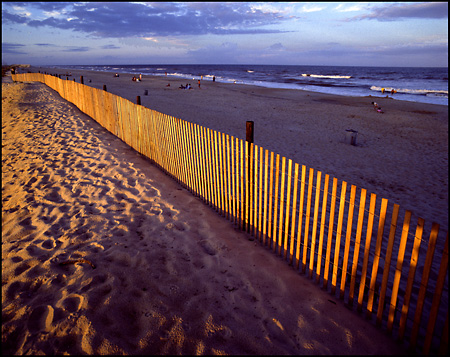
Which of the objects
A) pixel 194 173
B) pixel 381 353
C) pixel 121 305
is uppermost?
pixel 194 173

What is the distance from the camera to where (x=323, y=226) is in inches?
116

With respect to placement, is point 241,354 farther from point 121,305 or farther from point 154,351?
point 121,305

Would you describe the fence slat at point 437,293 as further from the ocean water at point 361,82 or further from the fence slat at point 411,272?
the ocean water at point 361,82

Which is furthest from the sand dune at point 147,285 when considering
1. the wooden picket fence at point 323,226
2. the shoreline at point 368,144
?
the shoreline at point 368,144

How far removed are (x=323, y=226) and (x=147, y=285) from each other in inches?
81.8

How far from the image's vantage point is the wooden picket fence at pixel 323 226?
258cm

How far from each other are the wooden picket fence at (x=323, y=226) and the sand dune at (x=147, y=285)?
0.86 ft

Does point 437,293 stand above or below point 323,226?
below

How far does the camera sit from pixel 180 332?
8.43ft

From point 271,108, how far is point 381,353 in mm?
17711

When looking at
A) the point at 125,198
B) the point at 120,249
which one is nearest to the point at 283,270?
the point at 120,249

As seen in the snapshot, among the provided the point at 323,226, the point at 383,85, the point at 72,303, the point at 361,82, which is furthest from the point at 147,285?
the point at 361,82

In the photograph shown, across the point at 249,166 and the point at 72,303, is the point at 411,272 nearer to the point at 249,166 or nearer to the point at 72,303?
the point at 249,166

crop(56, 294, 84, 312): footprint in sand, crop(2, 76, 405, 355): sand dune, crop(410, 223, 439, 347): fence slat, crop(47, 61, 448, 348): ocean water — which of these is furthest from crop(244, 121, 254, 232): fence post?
crop(56, 294, 84, 312): footprint in sand
